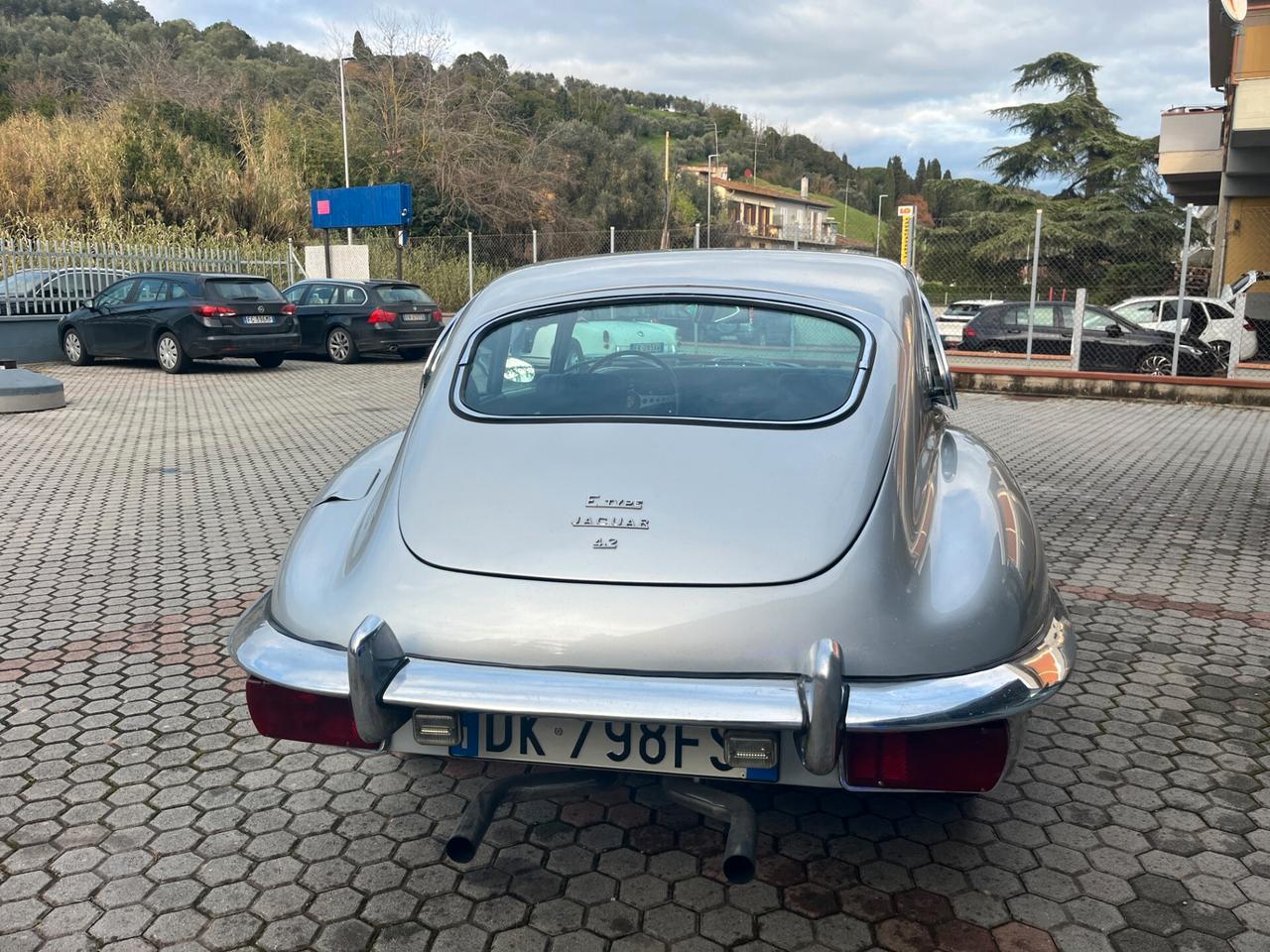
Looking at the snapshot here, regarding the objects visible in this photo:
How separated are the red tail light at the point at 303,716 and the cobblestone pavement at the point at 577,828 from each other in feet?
1.50

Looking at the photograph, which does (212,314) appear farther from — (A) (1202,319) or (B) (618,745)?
(A) (1202,319)

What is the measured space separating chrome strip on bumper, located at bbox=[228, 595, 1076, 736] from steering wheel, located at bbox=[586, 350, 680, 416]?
0.94 meters

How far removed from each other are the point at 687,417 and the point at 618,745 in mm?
978

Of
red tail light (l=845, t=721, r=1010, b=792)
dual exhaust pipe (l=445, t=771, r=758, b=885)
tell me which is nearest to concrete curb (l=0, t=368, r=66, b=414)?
dual exhaust pipe (l=445, t=771, r=758, b=885)

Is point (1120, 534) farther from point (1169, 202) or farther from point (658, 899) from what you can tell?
point (1169, 202)

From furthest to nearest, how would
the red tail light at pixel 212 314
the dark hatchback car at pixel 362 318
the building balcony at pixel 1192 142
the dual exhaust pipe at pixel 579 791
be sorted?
1. the building balcony at pixel 1192 142
2. the dark hatchback car at pixel 362 318
3. the red tail light at pixel 212 314
4. the dual exhaust pipe at pixel 579 791

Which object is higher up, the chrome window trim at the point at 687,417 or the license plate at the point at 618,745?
the chrome window trim at the point at 687,417

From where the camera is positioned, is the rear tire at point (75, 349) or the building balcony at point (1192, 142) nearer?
the rear tire at point (75, 349)

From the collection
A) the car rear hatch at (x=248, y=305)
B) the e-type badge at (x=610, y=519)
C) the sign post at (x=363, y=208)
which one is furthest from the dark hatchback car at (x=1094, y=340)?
the e-type badge at (x=610, y=519)

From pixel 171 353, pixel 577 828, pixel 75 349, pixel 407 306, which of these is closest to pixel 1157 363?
pixel 407 306

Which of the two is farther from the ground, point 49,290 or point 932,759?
point 49,290

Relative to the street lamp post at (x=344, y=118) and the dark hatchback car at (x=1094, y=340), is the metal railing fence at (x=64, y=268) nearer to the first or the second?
the street lamp post at (x=344, y=118)

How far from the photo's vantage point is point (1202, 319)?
1661 centimetres

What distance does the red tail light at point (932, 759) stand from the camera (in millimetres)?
2320
